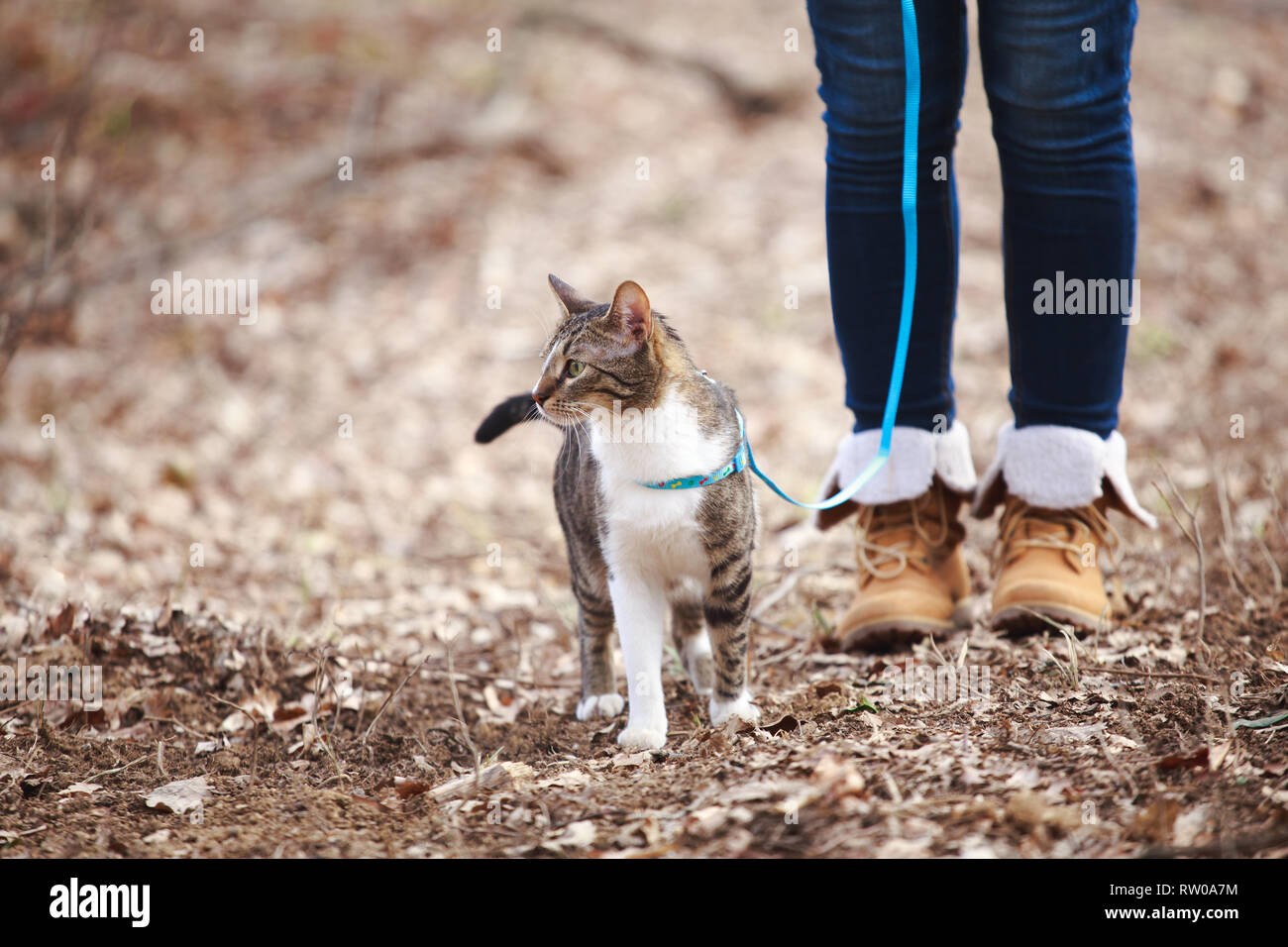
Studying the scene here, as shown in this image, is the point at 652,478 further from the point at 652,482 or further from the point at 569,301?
the point at 569,301

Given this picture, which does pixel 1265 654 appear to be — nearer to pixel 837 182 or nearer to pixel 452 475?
pixel 837 182

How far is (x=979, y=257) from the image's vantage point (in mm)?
5949

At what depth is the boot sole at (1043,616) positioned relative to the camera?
2467mm

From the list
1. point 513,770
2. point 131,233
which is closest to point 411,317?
point 131,233

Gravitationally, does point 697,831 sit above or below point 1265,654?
below

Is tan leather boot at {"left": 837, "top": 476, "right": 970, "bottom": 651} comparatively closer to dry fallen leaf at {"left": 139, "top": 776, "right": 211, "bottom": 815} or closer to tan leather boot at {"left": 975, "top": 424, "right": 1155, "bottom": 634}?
tan leather boot at {"left": 975, "top": 424, "right": 1155, "bottom": 634}

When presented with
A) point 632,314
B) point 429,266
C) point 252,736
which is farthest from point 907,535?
point 429,266

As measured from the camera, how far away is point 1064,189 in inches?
91.2

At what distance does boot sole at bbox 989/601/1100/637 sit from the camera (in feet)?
8.09

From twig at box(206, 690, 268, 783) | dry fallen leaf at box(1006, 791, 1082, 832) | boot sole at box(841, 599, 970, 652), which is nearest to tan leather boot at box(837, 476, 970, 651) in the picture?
boot sole at box(841, 599, 970, 652)

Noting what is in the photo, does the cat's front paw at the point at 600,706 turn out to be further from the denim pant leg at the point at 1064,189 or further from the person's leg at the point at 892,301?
the denim pant leg at the point at 1064,189

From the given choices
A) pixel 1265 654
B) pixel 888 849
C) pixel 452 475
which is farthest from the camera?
pixel 452 475
